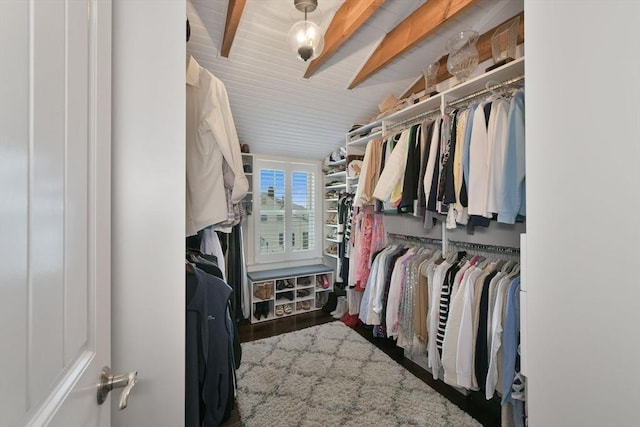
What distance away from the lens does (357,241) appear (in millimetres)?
2826

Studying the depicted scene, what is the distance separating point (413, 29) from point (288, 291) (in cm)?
305

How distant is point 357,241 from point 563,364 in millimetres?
2041

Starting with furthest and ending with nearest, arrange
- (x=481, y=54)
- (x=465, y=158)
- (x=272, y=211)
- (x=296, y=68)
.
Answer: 1. (x=272, y=211)
2. (x=296, y=68)
3. (x=481, y=54)
4. (x=465, y=158)

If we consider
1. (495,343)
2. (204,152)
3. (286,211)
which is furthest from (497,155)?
(286,211)

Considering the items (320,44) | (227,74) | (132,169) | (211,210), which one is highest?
(227,74)

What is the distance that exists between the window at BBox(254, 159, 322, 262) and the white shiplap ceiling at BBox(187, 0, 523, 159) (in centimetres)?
38

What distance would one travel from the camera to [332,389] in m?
Result: 1.97

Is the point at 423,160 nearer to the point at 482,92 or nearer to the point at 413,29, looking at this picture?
the point at 482,92

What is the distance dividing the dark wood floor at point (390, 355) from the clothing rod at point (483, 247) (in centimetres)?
97

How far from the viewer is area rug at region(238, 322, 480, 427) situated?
1713 mm

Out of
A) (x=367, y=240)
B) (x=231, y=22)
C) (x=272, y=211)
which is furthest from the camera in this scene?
(x=272, y=211)

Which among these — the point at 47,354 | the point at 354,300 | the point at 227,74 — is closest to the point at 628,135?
the point at 47,354

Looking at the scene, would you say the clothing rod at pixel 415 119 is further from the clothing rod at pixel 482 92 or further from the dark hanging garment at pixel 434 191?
the dark hanging garment at pixel 434 191

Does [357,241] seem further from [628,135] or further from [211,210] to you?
[628,135]
